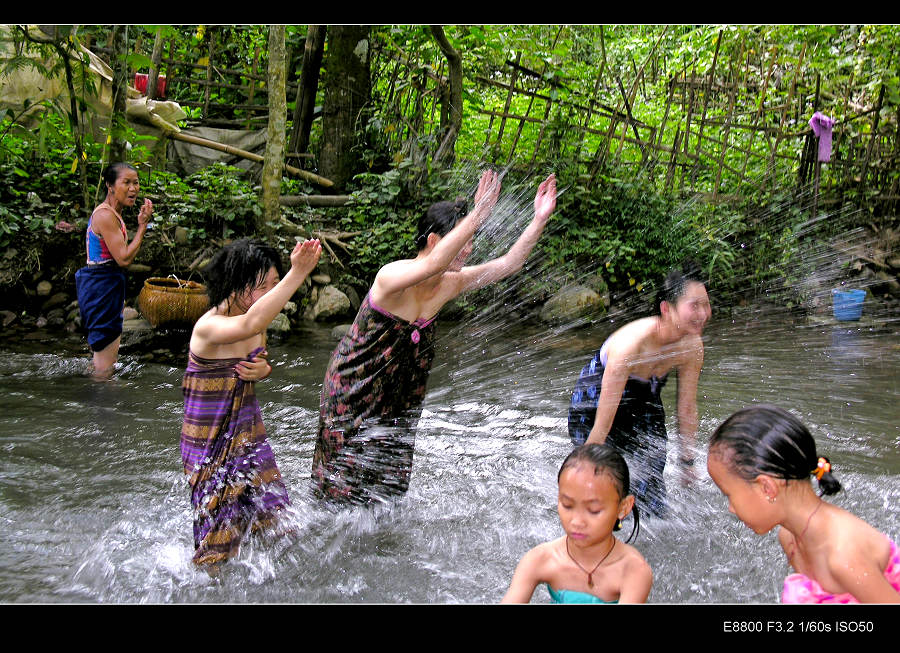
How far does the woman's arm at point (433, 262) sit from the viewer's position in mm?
3125

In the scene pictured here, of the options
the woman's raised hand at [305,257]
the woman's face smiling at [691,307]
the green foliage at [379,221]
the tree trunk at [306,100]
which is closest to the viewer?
the woman's raised hand at [305,257]

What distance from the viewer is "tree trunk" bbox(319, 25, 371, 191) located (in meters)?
9.55

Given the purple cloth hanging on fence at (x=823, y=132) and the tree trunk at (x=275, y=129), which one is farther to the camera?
the purple cloth hanging on fence at (x=823, y=132)

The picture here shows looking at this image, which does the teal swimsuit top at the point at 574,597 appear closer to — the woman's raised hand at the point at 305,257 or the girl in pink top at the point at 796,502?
the girl in pink top at the point at 796,502

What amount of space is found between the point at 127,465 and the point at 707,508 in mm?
3281

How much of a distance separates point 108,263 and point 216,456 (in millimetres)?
3304

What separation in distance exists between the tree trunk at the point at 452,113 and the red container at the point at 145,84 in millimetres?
4240

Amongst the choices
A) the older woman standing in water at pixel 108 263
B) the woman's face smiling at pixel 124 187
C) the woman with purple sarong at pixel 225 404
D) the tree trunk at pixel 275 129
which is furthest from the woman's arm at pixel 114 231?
the woman with purple sarong at pixel 225 404

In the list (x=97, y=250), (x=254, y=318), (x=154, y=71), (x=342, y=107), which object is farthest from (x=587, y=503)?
(x=154, y=71)

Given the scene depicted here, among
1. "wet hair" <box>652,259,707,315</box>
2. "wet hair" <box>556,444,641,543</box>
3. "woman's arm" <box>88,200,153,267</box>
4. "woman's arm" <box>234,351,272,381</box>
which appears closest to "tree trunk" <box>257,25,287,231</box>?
"woman's arm" <box>88,200,153,267</box>

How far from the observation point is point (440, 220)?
333 centimetres

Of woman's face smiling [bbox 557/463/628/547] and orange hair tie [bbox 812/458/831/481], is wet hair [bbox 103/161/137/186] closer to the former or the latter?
woman's face smiling [bbox 557/463/628/547]

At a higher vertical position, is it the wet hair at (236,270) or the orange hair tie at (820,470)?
the wet hair at (236,270)

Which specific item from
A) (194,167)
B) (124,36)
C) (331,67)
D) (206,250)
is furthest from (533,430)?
(194,167)
